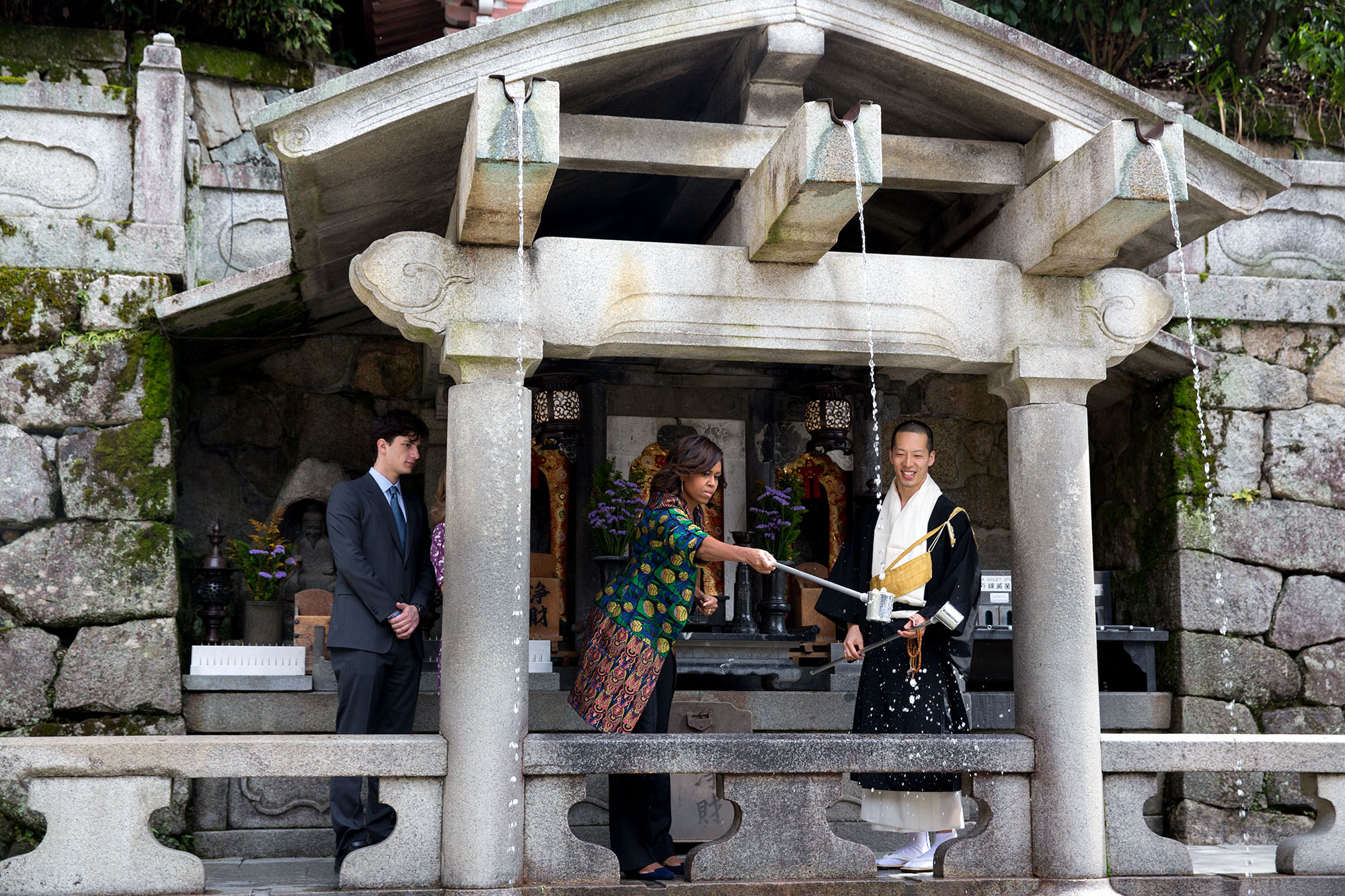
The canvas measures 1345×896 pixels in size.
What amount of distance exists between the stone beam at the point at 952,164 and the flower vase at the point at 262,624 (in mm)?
3920

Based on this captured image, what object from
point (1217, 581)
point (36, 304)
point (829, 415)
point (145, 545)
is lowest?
point (1217, 581)

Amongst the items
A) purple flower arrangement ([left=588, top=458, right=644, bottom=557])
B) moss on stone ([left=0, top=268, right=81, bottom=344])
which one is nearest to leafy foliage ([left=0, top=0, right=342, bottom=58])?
moss on stone ([left=0, top=268, right=81, bottom=344])

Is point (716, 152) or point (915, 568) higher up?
point (716, 152)

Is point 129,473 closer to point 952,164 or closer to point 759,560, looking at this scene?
point 759,560

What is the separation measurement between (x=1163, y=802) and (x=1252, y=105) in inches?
181

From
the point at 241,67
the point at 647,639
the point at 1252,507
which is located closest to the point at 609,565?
the point at 647,639

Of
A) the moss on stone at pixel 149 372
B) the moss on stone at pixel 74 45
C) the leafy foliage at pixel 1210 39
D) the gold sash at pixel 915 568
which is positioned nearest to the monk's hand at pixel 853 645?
the gold sash at pixel 915 568

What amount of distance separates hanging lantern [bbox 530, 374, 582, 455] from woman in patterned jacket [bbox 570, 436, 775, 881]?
1.78m

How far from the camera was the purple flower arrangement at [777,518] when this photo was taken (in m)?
7.18

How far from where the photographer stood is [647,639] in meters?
4.90

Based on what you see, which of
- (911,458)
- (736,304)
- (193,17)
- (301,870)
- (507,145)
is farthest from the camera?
(193,17)

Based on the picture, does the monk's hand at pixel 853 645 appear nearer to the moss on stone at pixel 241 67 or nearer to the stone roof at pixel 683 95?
the stone roof at pixel 683 95

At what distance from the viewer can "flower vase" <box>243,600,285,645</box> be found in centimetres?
662

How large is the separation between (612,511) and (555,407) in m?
0.68
